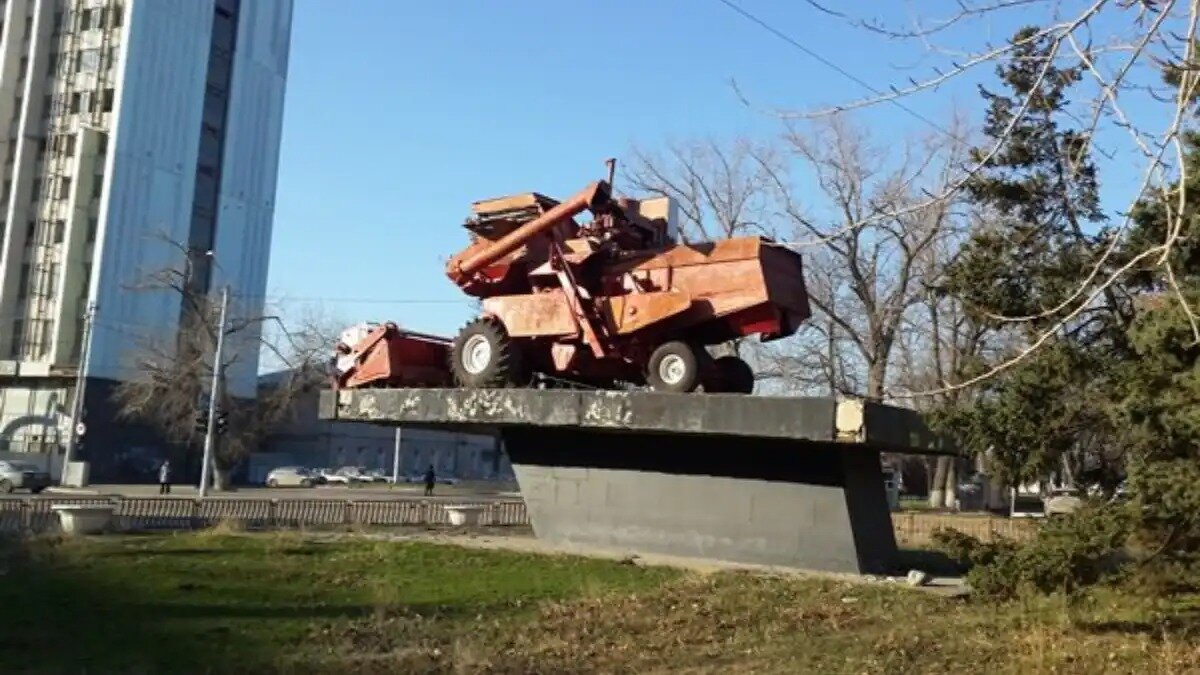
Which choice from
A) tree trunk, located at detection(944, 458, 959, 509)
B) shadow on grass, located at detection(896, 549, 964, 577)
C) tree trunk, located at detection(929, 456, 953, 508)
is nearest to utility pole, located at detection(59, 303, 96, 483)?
tree trunk, located at detection(929, 456, 953, 508)

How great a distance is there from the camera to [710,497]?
1773 cm

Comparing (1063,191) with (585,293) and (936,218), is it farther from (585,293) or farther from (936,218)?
(936,218)

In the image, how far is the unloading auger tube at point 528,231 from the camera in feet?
57.9

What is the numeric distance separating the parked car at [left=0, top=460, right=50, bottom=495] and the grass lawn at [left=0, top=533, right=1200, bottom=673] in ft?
113

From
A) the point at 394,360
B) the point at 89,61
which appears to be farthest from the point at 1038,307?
the point at 89,61

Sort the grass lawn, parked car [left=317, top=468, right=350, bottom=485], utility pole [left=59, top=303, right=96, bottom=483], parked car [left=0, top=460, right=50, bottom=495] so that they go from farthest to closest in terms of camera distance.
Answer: parked car [left=317, top=468, right=350, bottom=485], utility pole [left=59, top=303, right=96, bottom=483], parked car [left=0, top=460, right=50, bottom=495], the grass lawn

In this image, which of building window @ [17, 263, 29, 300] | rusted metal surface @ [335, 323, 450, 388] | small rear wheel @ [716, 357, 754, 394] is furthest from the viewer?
building window @ [17, 263, 29, 300]

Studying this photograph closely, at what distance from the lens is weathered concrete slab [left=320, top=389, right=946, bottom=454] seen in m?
15.3

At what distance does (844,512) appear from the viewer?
54.0 feet

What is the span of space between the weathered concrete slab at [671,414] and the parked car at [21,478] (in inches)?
1390

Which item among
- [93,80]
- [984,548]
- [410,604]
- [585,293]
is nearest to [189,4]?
[93,80]

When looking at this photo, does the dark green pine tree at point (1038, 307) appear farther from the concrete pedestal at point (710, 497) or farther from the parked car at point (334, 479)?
the parked car at point (334, 479)

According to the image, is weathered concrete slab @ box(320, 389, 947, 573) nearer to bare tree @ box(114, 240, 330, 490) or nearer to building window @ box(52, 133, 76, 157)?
bare tree @ box(114, 240, 330, 490)

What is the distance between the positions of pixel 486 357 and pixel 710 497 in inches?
161
